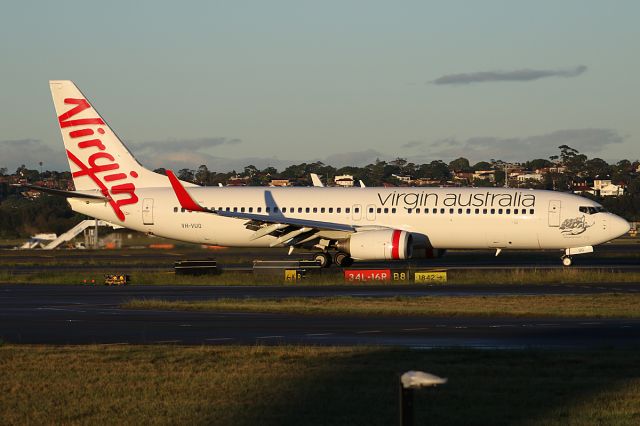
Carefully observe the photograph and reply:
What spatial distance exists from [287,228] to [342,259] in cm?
310

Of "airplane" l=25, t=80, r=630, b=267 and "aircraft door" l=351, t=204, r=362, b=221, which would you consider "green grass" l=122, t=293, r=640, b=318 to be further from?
"aircraft door" l=351, t=204, r=362, b=221

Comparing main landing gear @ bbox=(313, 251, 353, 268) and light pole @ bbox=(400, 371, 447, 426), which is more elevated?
main landing gear @ bbox=(313, 251, 353, 268)

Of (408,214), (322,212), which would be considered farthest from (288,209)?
(408,214)

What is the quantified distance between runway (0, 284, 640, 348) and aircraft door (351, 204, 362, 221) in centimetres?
1871

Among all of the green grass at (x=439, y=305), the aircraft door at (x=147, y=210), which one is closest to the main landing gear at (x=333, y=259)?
the aircraft door at (x=147, y=210)

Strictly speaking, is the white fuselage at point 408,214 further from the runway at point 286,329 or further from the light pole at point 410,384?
the light pole at point 410,384

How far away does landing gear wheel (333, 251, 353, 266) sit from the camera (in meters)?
48.8

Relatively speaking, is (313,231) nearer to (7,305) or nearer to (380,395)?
(7,305)

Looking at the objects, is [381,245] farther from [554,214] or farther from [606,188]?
[606,188]

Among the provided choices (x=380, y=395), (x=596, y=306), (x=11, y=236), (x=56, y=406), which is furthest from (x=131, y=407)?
(x=11, y=236)

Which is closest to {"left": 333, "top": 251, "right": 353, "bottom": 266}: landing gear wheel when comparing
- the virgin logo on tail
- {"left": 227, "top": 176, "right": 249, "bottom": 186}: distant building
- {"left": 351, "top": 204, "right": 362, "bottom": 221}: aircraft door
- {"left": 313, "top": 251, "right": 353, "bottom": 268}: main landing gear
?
{"left": 313, "top": 251, "right": 353, "bottom": 268}: main landing gear

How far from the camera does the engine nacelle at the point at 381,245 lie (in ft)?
149

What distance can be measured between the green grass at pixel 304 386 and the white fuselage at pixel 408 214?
92.5 feet

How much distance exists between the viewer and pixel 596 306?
3016 cm
